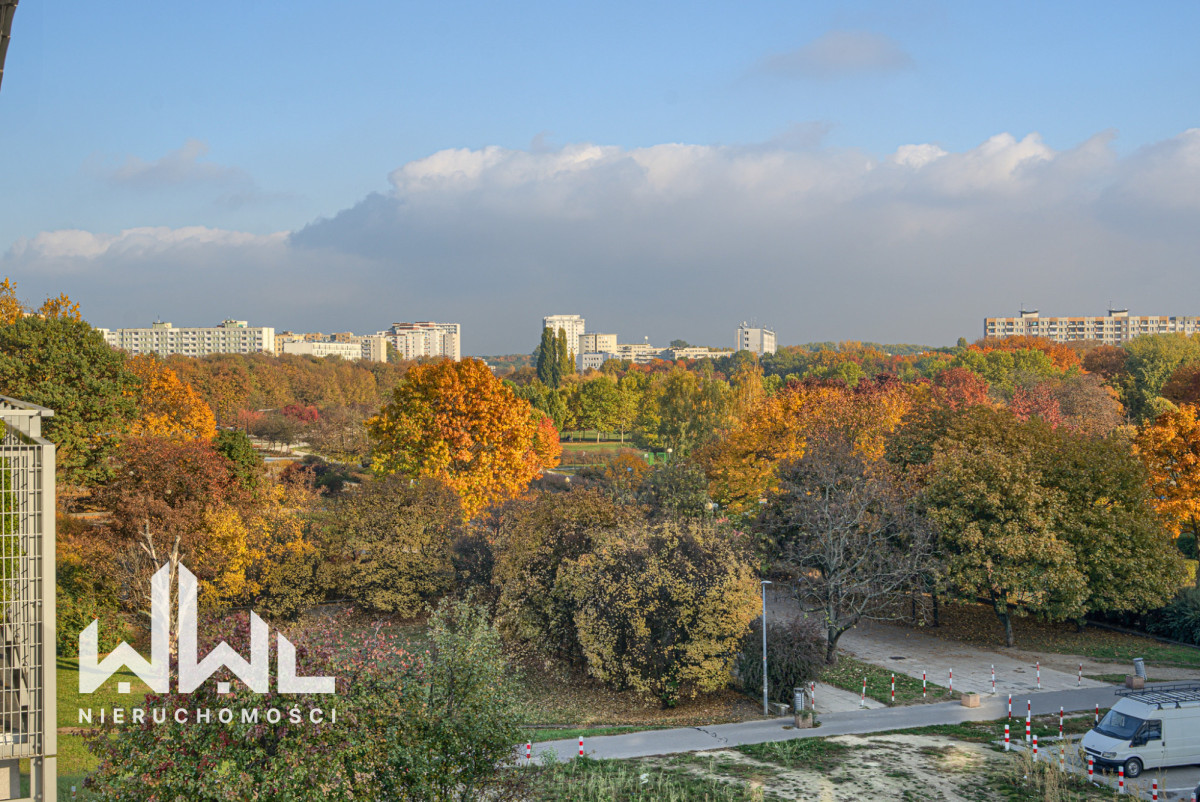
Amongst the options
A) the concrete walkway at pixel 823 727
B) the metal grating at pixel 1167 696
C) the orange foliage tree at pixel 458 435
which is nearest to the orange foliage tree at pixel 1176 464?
the concrete walkway at pixel 823 727

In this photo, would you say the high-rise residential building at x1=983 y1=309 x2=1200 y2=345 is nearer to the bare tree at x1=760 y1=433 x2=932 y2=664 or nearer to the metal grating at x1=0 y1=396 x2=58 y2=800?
the bare tree at x1=760 y1=433 x2=932 y2=664

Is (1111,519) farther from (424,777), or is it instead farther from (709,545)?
(424,777)

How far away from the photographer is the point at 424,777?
10234mm

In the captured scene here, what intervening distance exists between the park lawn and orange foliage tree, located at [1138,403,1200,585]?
5.73m

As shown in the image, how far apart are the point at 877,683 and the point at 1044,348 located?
3664 inches

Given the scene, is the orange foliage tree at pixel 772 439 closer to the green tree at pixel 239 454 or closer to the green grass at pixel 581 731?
the green grass at pixel 581 731

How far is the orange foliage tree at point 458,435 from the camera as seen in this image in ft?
117

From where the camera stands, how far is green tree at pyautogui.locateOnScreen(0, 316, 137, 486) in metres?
31.3

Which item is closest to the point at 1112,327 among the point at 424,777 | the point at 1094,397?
the point at 1094,397

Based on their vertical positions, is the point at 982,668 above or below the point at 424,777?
below

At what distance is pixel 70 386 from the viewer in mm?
32562

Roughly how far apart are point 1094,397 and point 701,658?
49581 millimetres

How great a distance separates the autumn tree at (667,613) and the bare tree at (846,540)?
3.96 meters

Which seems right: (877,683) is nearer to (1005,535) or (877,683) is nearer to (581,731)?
(1005,535)
